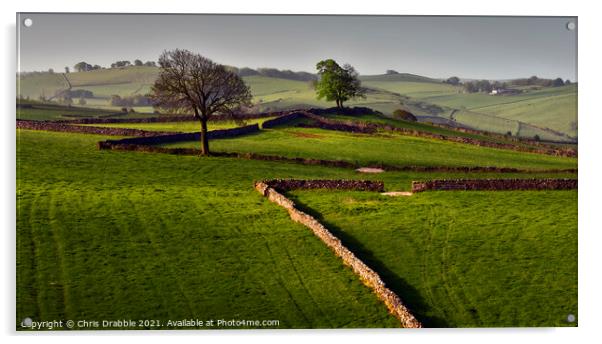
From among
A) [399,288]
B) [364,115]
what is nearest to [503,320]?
[399,288]

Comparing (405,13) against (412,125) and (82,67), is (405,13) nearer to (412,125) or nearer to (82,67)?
(82,67)

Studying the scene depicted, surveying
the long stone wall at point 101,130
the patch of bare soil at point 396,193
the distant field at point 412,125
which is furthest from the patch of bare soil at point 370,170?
the long stone wall at point 101,130

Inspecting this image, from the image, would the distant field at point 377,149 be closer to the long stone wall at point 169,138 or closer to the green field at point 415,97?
the long stone wall at point 169,138

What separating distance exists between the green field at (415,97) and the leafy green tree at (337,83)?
0.55 m

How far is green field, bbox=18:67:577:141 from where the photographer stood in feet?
78.3

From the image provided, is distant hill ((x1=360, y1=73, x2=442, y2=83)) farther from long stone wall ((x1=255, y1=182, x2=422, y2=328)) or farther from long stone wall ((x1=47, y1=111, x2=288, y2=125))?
long stone wall ((x1=47, y1=111, x2=288, y2=125))

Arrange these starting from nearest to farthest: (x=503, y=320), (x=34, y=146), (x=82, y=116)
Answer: (x=503, y=320) → (x=34, y=146) → (x=82, y=116)

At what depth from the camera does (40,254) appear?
20141 millimetres

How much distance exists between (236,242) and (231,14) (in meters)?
6.27

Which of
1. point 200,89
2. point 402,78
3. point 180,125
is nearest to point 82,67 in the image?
point 200,89

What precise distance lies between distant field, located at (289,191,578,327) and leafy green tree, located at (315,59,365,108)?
14.3 ft

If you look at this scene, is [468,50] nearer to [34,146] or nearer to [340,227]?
[340,227]

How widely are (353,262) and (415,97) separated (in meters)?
14.4
